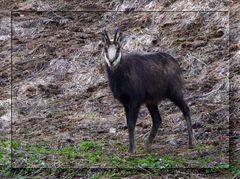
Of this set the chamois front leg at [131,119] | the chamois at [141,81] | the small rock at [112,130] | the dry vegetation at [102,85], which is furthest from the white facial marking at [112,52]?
the small rock at [112,130]

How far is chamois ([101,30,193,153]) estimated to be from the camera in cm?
895

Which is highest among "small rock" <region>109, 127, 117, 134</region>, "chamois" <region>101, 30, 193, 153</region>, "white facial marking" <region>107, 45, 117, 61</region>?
"white facial marking" <region>107, 45, 117, 61</region>

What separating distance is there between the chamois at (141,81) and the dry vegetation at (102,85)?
15.1 inches

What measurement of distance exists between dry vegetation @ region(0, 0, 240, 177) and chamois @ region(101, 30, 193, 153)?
382 millimetres

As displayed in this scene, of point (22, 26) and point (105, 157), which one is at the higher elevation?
point (22, 26)

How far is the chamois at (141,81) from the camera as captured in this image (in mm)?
8945

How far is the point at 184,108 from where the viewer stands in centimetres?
983

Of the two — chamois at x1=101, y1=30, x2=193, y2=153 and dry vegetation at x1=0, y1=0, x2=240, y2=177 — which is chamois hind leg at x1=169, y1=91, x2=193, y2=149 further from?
dry vegetation at x1=0, y1=0, x2=240, y2=177

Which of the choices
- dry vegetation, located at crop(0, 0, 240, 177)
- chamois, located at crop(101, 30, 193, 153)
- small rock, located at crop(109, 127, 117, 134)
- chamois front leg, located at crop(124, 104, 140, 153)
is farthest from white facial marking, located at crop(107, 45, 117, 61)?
small rock, located at crop(109, 127, 117, 134)

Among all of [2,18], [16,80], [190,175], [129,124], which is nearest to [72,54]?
[16,80]

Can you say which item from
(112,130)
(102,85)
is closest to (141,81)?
(112,130)

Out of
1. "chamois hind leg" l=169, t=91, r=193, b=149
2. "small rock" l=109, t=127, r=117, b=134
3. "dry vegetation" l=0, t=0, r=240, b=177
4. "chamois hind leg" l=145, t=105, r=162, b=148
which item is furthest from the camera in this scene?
"small rock" l=109, t=127, r=117, b=134

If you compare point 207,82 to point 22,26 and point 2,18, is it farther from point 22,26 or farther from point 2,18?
point 2,18

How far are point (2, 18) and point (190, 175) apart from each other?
8.63m
